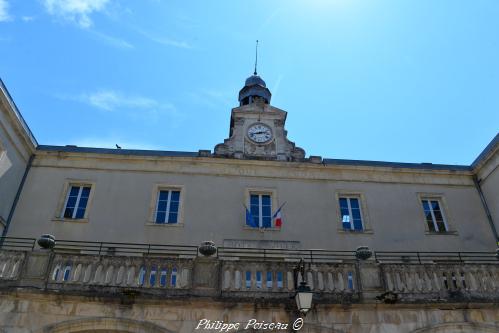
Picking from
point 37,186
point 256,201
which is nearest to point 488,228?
point 256,201

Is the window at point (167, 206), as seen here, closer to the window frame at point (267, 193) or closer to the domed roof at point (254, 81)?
the window frame at point (267, 193)

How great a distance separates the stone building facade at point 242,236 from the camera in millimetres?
10836

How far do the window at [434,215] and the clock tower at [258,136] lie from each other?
5.69 meters

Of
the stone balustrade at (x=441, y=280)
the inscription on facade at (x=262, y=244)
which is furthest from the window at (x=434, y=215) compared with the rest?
the stone balustrade at (x=441, y=280)

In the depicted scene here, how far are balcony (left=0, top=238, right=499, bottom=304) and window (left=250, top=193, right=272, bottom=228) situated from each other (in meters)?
5.59

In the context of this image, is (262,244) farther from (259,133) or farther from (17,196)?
(17,196)

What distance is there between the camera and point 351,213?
1808cm

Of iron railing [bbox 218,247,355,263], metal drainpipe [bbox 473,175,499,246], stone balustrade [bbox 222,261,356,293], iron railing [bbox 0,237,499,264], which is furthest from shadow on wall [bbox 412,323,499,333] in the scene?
metal drainpipe [bbox 473,175,499,246]

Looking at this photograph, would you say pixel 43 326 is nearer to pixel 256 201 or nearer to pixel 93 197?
pixel 93 197

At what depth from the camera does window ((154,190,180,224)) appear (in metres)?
17.2

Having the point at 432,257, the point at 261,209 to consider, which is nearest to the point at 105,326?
the point at 261,209

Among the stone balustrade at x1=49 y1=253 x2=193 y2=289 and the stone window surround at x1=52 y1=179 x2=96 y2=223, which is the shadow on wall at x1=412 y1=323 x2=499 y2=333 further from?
the stone window surround at x1=52 y1=179 x2=96 y2=223

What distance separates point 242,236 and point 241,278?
555 centimetres

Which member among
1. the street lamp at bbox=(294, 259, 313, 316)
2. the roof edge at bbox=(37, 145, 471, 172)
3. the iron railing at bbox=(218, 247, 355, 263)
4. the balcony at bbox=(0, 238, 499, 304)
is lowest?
the street lamp at bbox=(294, 259, 313, 316)
